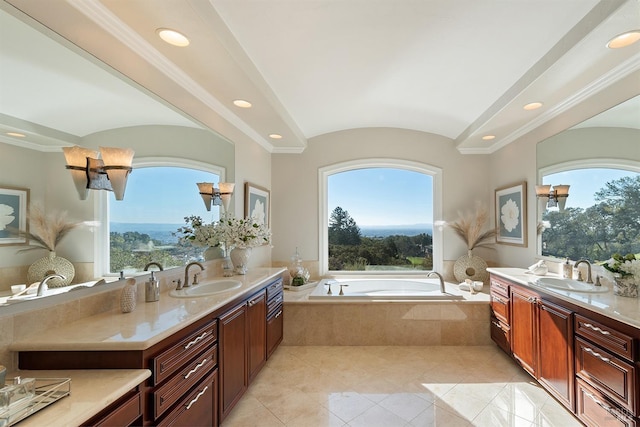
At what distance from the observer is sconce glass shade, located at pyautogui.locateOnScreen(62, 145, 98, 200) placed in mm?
1521

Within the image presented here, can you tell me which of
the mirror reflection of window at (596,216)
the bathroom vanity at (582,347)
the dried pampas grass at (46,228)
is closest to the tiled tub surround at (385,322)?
the bathroom vanity at (582,347)

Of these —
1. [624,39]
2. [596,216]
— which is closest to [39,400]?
[624,39]

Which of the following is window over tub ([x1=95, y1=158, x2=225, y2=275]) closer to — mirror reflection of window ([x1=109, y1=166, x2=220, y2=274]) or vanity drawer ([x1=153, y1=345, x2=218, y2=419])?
mirror reflection of window ([x1=109, y1=166, x2=220, y2=274])

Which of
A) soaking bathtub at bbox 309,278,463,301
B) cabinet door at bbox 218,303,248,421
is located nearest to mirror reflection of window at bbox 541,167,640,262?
soaking bathtub at bbox 309,278,463,301

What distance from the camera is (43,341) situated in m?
1.26

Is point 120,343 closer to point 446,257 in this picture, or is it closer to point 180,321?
point 180,321

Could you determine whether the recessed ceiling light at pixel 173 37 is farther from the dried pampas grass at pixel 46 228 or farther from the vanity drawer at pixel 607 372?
the vanity drawer at pixel 607 372

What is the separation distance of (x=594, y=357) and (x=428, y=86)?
2537mm

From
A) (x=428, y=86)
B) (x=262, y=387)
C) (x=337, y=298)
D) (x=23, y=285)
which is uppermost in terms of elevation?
(x=428, y=86)

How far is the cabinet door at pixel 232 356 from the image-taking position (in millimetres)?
1975

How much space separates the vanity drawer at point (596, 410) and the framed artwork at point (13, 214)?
3190 mm

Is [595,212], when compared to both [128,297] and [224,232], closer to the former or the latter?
[224,232]

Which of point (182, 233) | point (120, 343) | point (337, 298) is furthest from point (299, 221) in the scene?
point (120, 343)

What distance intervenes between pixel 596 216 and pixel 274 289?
2992 millimetres
